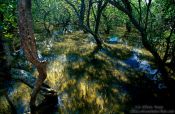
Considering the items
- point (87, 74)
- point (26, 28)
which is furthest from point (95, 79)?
point (26, 28)

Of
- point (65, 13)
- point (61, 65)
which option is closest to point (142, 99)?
point (61, 65)

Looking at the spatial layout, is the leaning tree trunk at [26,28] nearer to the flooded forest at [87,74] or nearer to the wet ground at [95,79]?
the flooded forest at [87,74]

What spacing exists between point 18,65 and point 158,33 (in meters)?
12.3

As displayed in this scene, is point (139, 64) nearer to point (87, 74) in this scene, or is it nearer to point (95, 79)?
point (87, 74)

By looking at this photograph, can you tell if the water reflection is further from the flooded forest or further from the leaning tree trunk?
the leaning tree trunk

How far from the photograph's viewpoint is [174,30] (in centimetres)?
2134

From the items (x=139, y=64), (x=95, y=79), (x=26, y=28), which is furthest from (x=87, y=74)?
(x=26, y=28)

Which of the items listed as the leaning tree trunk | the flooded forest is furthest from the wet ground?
the leaning tree trunk

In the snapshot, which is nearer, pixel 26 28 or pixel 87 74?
pixel 26 28

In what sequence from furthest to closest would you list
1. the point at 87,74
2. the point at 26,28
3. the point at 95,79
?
the point at 87,74
the point at 95,79
the point at 26,28

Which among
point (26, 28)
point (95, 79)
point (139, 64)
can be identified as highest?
point (26, 28)

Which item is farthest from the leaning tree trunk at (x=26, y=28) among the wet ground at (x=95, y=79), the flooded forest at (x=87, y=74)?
the wet ground at (x=95, y=79)

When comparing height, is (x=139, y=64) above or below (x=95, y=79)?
above

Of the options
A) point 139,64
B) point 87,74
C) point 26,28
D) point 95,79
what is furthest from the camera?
point 139,64
